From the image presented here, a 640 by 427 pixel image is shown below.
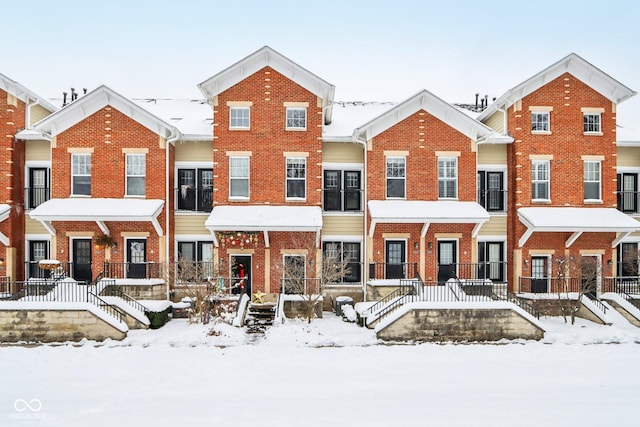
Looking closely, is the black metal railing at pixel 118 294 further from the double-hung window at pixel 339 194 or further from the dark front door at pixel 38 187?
the double-hung window at pixel 339 194

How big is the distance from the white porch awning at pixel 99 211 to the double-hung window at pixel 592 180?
2033 cm

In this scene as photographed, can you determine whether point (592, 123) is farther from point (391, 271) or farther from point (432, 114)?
point (391, 271)

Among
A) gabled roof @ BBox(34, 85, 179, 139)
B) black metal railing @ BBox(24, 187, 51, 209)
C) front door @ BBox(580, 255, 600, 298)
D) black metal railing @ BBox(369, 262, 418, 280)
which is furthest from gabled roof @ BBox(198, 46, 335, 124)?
front door @ BBox(580, 255, 600, 298)

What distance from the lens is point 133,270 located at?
785 inches


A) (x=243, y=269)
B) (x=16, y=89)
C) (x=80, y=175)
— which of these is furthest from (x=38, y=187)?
(x=243, y=269)

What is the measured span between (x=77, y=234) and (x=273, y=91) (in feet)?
36.9

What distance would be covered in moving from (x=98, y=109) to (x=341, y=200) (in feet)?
39.7

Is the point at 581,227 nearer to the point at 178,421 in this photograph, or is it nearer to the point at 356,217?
the point at 356,217

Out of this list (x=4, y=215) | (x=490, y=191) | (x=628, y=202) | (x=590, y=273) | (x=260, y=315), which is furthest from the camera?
(x=628, y=202)

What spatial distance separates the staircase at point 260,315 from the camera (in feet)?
57.3

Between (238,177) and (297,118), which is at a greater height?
(297,118)

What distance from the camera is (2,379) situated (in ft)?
38.6

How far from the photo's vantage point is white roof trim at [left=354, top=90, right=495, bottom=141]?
789 inches

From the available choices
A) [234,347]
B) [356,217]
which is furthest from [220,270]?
[356,217]
